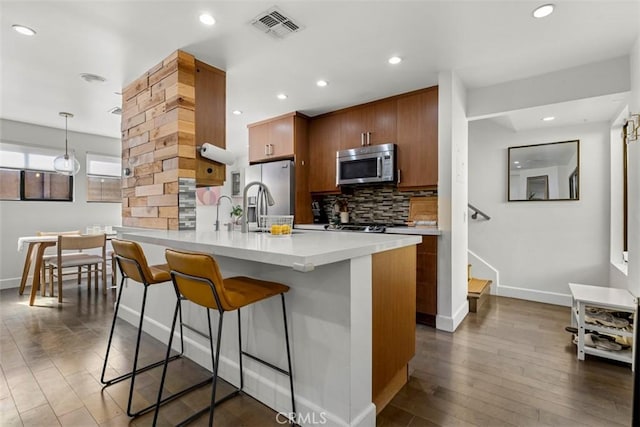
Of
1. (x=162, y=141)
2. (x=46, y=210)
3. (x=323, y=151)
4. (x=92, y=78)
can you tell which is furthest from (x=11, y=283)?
(x=323, y=151)

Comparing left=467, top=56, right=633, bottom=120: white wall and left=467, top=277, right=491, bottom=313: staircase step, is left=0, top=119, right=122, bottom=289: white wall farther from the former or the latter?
left=467, top=277, right=491, bottom=313: staircase step

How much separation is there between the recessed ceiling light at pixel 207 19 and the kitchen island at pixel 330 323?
1534 mm

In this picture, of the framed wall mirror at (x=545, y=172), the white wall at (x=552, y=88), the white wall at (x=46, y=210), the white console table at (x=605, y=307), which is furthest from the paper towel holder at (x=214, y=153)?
the framed wall mirror at (x=545, y=172)

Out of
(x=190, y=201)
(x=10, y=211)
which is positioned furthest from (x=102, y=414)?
(x=10, y=211)

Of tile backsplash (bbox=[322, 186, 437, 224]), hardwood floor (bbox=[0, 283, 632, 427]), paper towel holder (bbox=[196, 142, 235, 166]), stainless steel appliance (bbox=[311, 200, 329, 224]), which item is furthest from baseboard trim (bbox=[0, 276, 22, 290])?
tile backsplash (bbox=[322, 186, 437, 224])

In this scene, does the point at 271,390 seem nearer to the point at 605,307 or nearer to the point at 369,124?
the point at 605,307

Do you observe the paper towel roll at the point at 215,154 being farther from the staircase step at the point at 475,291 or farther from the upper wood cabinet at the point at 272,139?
the staircase step at the point at 475,291

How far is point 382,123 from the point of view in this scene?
3.73m

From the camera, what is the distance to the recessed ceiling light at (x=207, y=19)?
82.5 inches

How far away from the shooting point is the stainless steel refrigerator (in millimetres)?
4203

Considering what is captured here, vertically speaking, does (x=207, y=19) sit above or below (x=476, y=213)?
above

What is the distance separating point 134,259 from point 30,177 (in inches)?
180

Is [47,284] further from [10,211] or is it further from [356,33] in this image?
[356,33]

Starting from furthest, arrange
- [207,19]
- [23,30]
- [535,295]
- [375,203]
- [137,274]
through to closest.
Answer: [375,203], [535,295], [23,30], [207,19], [137,274]
